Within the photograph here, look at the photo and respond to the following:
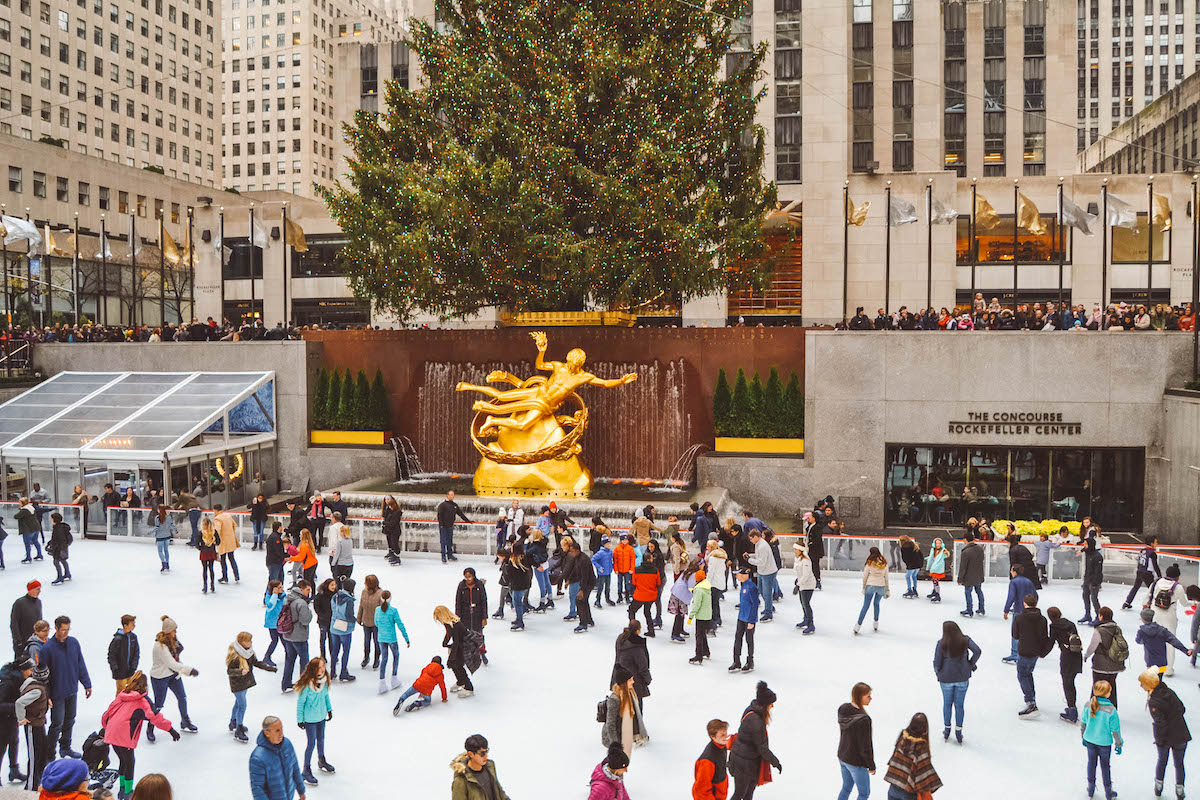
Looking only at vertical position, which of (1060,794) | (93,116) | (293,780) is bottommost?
(1060,794)

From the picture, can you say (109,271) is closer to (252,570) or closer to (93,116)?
(93,116)

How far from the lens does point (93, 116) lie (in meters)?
67.7

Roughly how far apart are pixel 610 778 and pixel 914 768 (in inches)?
96.2

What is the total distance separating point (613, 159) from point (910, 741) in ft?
67.5

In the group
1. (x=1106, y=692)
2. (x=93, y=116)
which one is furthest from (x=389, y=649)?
(x=93, y=116)

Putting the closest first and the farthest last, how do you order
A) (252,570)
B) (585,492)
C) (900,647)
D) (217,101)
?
(900,647) < (252,570) < (585,492) < (217,101)

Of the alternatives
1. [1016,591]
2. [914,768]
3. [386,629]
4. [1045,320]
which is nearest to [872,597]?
[1016,591]

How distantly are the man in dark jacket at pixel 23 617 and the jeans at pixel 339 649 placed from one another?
3.47 metres

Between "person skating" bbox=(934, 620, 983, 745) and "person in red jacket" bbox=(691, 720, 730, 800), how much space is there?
327cm

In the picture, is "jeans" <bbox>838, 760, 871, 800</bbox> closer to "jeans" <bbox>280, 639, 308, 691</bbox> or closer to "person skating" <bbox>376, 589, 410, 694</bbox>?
"person skating" <bbox>376, 589, 410, 694</bbox>

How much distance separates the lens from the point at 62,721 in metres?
9.41

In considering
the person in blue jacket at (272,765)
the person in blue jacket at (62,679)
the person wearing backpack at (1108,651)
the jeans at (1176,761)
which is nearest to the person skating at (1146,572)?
the person wearing backpack at (1108,651)

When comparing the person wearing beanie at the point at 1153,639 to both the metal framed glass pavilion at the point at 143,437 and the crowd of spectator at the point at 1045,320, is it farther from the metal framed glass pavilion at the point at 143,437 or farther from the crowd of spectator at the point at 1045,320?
the metal framed glass pavilion at the point at 143,437

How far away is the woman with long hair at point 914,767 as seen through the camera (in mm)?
7152
